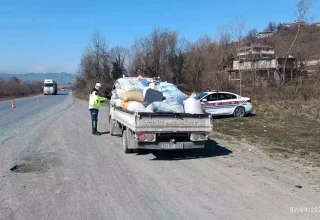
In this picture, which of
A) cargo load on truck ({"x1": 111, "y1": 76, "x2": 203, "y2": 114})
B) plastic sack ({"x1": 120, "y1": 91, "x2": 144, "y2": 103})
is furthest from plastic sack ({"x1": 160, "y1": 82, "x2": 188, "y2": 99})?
plastic sack ({"x1": 120, "y1": 91, "x2": 144, "y2": 103})

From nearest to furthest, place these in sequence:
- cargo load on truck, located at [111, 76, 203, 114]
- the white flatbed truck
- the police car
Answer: the white flatbed truck < cargo load on truck, located at [111, 76, 203, 114] < the police car

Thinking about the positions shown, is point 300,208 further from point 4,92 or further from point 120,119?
point 4,92

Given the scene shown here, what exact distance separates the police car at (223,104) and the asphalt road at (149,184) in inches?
343

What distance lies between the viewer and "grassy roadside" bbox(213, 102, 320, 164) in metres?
10.0

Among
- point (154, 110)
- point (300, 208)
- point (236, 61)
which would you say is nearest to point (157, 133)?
point (154, 110)

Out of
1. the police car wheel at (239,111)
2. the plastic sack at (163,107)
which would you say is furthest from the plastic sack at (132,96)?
the police car wheel at (239,111)

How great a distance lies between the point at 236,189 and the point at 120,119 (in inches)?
202

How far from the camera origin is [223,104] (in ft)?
63.4

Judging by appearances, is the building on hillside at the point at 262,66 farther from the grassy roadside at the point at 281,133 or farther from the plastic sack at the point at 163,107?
the plastic sack at the point at 163,107

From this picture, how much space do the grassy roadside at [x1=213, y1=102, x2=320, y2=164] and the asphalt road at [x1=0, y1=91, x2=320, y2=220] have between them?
114 cm

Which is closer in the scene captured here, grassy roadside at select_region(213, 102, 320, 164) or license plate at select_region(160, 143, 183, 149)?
license plate at select_region(160, 143, 183, 149)

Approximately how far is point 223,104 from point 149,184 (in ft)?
44.5

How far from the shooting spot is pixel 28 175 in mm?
7051

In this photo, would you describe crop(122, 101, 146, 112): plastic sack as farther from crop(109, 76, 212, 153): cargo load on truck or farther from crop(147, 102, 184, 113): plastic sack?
crop(147, 102, 184, 113): plastic sack
